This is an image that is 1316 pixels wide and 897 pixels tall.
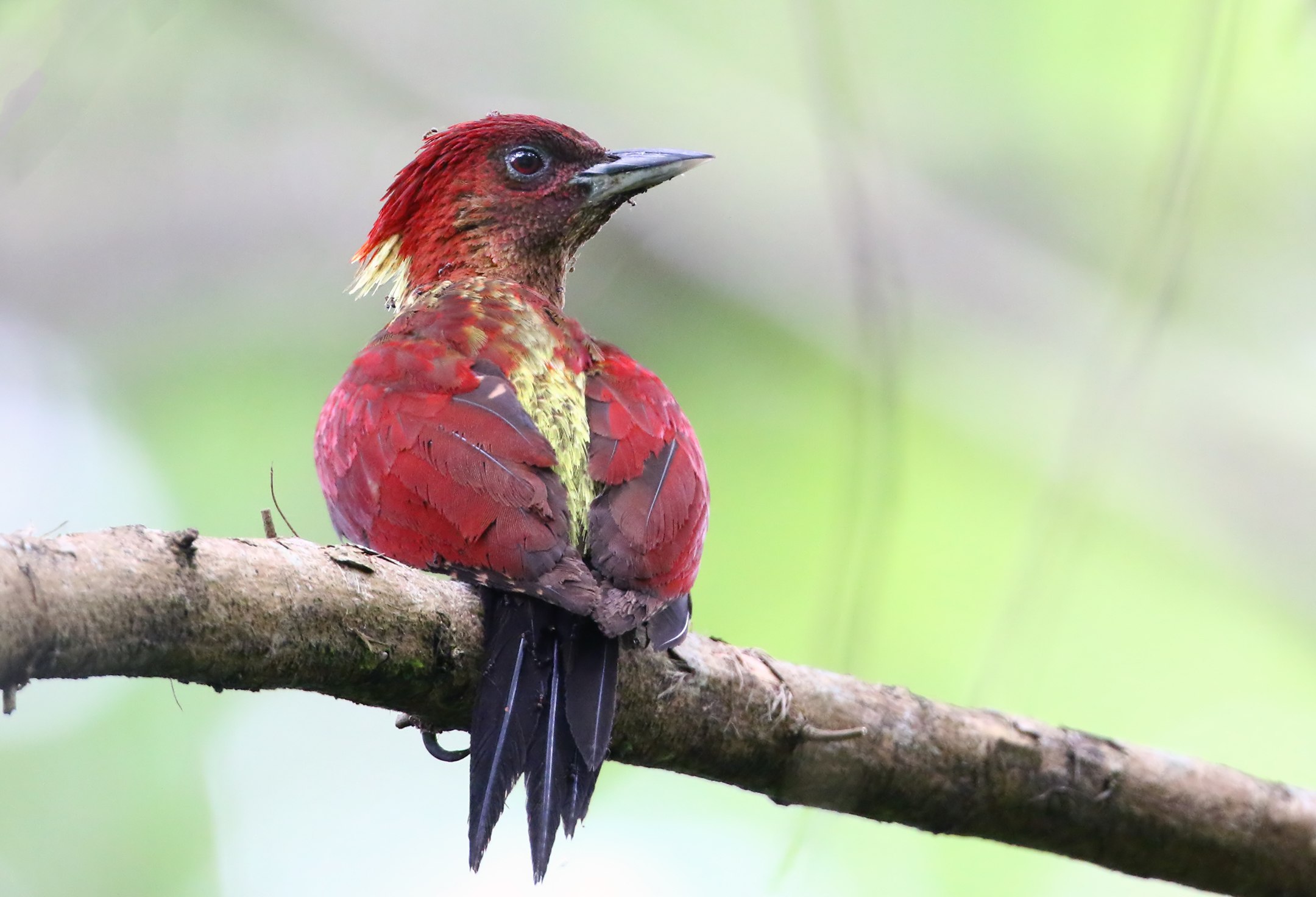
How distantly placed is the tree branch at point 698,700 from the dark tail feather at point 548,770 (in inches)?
5.9

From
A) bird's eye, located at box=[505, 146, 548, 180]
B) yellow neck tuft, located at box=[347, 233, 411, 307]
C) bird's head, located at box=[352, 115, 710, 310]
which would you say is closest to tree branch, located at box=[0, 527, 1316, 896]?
bird's head, located at box=[352, 115, 710, 310]

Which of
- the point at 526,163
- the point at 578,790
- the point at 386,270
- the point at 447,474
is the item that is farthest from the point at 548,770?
the point at 386,270

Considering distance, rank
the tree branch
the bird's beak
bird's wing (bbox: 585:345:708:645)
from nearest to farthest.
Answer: the tree branch
bird's wing (bbox: 585:345:708:645)
the bird's beak

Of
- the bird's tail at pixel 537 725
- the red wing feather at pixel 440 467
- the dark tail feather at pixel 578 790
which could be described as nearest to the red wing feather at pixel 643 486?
the red wing feather at pixel 440 467

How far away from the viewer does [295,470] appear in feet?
14.9

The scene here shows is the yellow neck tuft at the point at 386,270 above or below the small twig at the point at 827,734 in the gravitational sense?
above

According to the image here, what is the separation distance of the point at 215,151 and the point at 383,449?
1.72 m

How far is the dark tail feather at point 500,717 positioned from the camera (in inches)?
85.4

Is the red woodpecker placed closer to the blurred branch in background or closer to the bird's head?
the bird's head

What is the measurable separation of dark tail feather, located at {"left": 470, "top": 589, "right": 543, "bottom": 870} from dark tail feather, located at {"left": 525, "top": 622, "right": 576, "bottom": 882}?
0.02 meters

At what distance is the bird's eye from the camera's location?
4.36 meters

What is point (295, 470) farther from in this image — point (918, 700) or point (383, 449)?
point (918, 700)

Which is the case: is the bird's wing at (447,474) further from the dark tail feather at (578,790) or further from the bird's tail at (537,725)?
the dark tail feather at (578,790)

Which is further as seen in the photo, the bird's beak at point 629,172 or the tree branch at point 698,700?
the bird's beak at point 629,172
